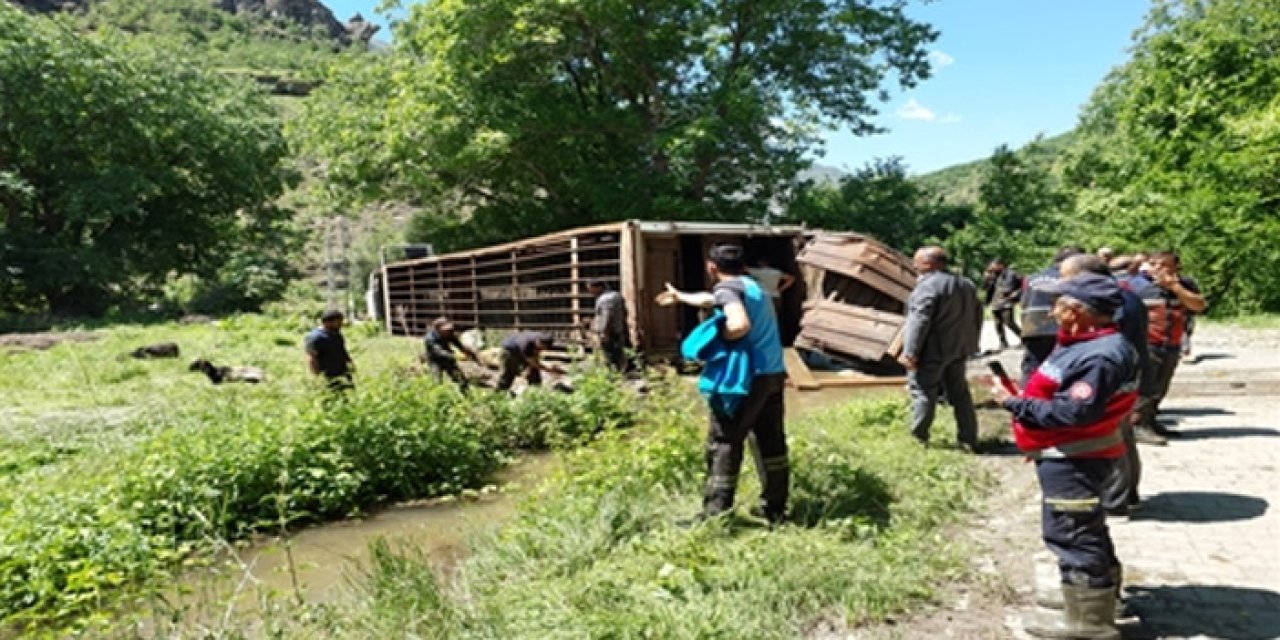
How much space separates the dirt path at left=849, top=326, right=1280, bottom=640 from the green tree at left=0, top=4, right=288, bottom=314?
29562mm

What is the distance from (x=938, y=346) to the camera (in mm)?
6156

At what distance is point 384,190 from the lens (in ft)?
74.5

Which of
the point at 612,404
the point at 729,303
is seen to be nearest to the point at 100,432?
the point at 612,404

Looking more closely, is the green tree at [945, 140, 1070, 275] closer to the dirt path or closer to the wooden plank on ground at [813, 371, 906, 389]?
the wooden plank on ground at [813, 371, 906, 389]

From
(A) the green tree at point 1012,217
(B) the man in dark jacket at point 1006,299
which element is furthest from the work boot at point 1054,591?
(A) the green tree at point 1012,217

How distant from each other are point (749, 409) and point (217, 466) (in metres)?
3.99

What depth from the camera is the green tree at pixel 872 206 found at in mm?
20797

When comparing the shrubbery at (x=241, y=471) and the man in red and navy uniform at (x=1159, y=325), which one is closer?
the shrubbery at (x=241, y=471)

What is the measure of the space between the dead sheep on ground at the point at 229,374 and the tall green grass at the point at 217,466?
109 inches

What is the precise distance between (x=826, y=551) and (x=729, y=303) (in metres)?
1.44

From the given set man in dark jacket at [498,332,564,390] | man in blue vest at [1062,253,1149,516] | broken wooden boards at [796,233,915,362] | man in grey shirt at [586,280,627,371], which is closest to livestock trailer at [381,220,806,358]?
man in grey shirt at [586,280,627,371]

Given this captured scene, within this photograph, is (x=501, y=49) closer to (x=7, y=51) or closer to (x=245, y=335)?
(x=245, y=335)

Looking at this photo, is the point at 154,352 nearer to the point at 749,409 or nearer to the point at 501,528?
the point at 501,528

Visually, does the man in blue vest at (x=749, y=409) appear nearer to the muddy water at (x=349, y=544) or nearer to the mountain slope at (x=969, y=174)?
the muddy water at (x=349, y=544)
